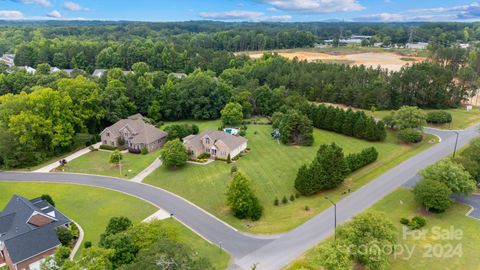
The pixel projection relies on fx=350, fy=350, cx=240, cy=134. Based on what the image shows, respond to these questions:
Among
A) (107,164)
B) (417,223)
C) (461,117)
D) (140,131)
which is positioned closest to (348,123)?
(461,117)

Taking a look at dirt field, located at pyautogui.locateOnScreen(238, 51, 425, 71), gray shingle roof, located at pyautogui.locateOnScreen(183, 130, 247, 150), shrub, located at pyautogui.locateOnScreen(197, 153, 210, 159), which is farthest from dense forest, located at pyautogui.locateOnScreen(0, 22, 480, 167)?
shrub, located at pyautogui.locateOnScreen(197, 153, 210, 159)

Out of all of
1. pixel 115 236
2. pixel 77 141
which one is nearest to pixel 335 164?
pixel 115 236

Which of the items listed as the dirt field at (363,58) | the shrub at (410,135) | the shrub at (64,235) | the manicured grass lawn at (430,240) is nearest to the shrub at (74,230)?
the shrub at (64,235)

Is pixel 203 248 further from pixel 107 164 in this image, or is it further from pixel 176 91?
pixel 176 91

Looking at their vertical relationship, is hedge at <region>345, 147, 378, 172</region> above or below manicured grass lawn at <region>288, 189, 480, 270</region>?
above

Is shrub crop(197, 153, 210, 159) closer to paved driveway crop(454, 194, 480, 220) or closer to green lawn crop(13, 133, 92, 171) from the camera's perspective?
green lawn crop(13, 133, 92, 171)

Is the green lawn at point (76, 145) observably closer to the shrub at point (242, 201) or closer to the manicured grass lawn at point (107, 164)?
the manicured grass lawn at point (107, 164)
